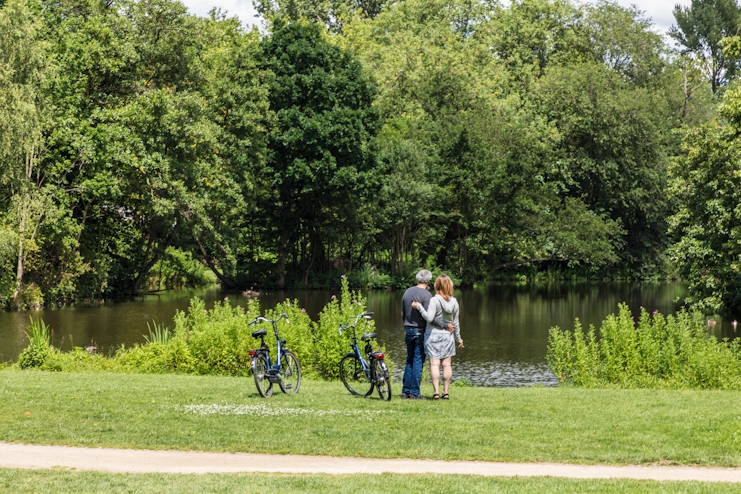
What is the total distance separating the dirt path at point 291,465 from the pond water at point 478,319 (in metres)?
10.8

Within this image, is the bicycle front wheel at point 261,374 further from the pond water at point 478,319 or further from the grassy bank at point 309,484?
the pond water at point 478,319

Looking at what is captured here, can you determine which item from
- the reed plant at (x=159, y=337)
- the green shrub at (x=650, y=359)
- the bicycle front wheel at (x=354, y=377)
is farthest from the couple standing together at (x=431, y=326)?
the reed plant at (x=159, y=337)

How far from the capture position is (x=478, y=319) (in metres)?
35.5

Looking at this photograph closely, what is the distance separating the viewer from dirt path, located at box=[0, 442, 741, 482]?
32.3ft

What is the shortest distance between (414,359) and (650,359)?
268 inches

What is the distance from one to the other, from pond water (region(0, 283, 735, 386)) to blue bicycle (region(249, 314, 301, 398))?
6.80m

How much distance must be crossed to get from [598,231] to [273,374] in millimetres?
49483

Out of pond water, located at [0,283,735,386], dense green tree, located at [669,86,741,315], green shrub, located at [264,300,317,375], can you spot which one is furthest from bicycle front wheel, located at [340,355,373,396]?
dense green tree, located at [669,86,741,315]

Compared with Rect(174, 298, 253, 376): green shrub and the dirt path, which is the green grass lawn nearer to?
the dirt path

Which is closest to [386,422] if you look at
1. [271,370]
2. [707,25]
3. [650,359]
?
[271,370]

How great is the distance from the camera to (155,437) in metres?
11.5

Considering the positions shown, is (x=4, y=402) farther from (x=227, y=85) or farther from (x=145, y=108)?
(x=227, y=85)

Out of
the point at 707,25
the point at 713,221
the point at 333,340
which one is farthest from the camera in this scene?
the point at 707,25

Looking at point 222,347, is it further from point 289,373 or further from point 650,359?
point 650,359
